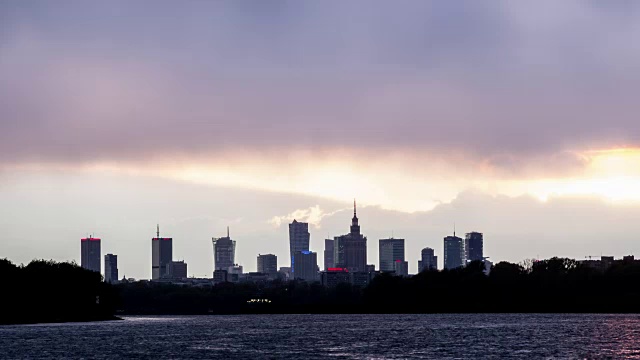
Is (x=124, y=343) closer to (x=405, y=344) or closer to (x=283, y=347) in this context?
(x=283, y=347)

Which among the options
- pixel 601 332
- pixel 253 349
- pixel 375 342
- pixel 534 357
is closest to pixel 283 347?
pixel 253 349

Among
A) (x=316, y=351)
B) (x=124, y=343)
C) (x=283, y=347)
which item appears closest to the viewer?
(x=316, y=351)

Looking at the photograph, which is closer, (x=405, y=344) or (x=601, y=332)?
(x=405, y=344)

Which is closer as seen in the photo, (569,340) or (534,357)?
(534,357)

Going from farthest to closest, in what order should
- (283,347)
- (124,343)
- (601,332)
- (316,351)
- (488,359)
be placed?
(601,332), (124,343), (283,347), (316,351), (488,359)

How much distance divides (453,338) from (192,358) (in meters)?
58.6

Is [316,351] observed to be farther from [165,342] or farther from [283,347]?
[165,342]

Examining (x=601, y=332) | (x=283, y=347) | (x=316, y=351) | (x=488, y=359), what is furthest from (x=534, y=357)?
(x=601, y=332)

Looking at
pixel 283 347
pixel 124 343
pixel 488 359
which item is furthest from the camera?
pixel 124 343

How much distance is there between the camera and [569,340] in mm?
176375

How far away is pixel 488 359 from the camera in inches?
5502

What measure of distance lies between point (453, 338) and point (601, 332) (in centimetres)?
3077

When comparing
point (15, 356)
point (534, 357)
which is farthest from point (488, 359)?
point (15, 356)

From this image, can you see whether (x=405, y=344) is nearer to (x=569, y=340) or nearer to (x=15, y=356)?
(x=569, y=340)
